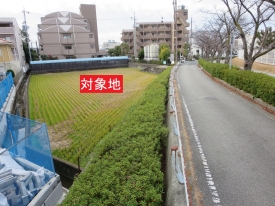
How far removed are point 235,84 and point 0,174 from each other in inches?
533

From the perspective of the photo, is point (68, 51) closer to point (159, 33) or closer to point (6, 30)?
point (6, 30)

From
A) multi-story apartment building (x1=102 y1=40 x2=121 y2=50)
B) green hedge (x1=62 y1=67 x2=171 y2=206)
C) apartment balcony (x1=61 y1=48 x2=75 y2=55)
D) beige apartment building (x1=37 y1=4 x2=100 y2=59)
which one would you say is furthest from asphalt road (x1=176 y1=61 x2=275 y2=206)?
multi-story apartment building (x1=102 y1=40 x2=121 y2=50)

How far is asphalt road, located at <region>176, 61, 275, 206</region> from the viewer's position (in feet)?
13.0

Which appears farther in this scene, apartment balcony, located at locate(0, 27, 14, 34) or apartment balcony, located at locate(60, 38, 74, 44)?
apartment balcony, located at locate(60, 38, 74, 44)

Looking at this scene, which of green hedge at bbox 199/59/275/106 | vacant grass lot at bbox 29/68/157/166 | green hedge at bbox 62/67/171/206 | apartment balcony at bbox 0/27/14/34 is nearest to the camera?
green hedge at bbox 62/67/171/206

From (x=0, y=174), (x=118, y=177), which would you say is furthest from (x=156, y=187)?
(x=0, y=174)

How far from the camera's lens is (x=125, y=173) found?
3.40 metres

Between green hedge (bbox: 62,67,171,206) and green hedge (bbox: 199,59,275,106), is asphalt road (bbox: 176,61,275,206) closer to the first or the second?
green hedge (bbox: 199,59,275,106)

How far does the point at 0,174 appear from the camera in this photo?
437 cm

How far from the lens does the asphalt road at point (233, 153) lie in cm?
397

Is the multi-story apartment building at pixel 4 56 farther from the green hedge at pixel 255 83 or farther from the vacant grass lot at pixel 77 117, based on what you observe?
the green hedge at pixel 255 83

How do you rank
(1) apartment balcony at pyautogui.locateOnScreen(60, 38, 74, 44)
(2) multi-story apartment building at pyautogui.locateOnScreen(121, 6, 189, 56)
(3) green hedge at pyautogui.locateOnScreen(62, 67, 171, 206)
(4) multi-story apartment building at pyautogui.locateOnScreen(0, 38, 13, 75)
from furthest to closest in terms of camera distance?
1. (2) multi-story apartment building at pyautogui.locateOnScreen(121, 6, 189, 56)
2. (1) apartment balcony at pyautogui.locateOnScreen(60, 38, 74, 44)
3. (4) multi-story apartment building at pyautogui.locateOnScreen(0, 38, 13, 75)
4. (3) green hedge at pyautogui.locateOnScreen(62, 67, 171, 206)

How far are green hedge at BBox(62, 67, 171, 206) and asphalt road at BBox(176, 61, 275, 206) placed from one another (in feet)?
4.27

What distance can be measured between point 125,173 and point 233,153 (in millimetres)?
3466
